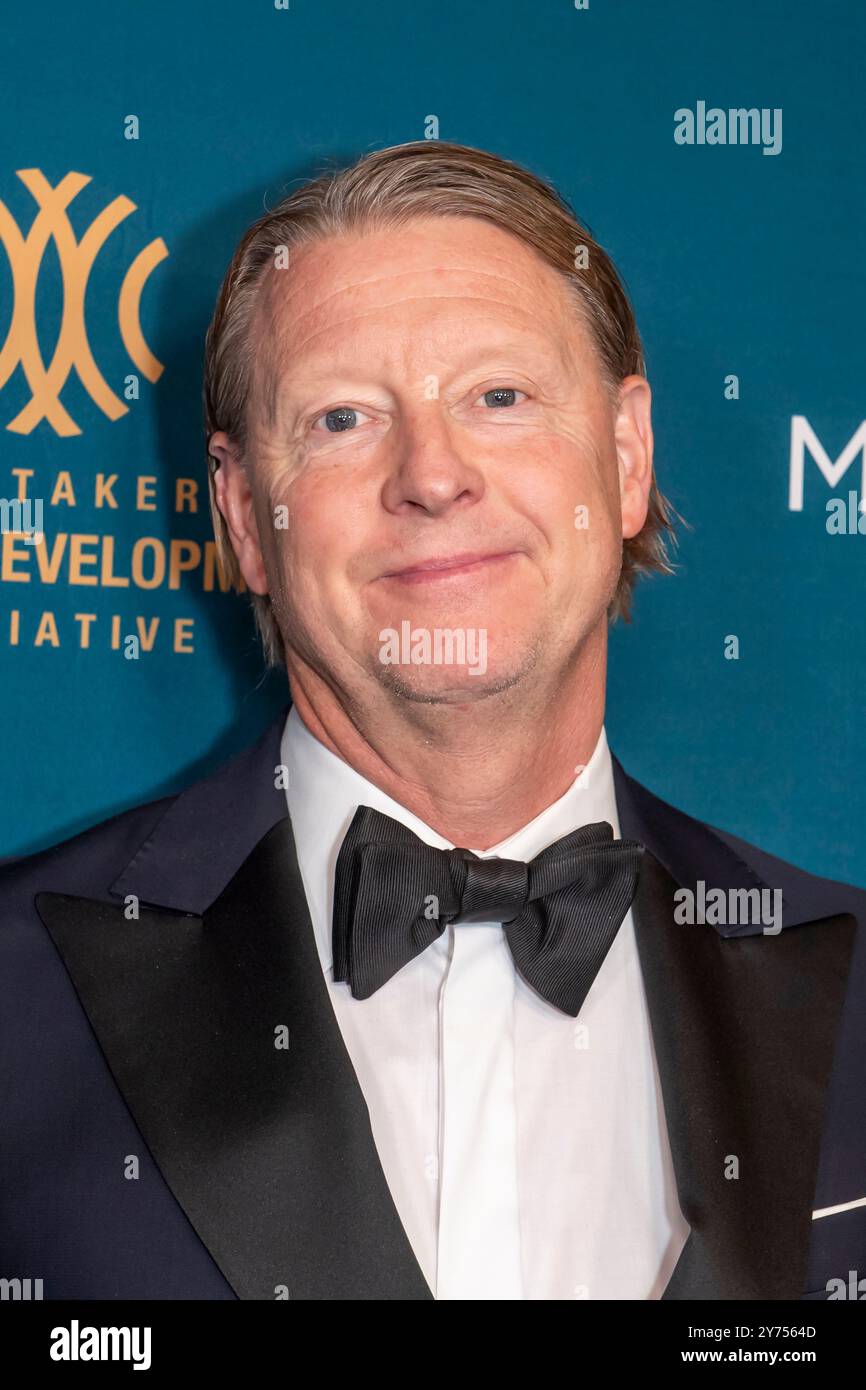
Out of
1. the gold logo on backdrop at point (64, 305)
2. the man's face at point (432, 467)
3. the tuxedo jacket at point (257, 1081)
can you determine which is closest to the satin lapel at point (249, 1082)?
the tuxedo jacket at point (257, 1081)

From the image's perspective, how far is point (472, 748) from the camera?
1.78m

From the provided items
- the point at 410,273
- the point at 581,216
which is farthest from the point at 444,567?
the point at 581,216

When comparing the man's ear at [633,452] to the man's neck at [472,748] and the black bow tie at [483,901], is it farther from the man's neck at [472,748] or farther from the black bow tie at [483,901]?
the black bow tie at [483,901]

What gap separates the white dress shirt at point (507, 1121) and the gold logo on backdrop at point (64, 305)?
2.20 ft

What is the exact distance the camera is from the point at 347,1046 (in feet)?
5.49

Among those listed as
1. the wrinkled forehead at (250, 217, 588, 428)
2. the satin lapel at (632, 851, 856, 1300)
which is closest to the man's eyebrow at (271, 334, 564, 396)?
the wrinkled forehead at (250, 217, 588, 428)

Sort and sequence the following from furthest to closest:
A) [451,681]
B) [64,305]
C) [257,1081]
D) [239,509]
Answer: [64,305], [239,509], [451,681], [257,1081]

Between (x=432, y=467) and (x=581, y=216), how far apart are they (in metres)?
0.70

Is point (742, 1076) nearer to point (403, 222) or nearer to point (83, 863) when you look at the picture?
point (83, 863)

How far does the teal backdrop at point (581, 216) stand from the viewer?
80.7 inches

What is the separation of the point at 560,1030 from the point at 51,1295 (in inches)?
21.6

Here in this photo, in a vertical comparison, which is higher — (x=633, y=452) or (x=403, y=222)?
(x=403, y=222)

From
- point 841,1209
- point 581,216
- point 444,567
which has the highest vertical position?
point 581,216
